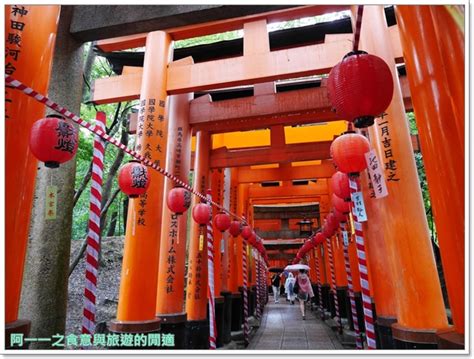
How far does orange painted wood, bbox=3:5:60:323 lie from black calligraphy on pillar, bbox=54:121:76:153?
274mm

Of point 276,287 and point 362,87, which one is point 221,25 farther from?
point 276,287

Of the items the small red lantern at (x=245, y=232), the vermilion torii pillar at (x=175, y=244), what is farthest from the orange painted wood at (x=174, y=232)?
the small red lantern at (x=245, y=232)

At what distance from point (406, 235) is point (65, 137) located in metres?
4.12

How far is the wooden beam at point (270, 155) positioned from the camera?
1026 centimetres

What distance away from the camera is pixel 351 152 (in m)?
4.33

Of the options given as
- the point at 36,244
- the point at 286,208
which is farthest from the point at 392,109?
the point at 286,208

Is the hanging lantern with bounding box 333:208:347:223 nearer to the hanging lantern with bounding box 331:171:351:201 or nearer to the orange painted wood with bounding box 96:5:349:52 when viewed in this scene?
the hanging lantern with bounding box 331:171:351:201

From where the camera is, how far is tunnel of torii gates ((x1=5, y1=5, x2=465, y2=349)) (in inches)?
115

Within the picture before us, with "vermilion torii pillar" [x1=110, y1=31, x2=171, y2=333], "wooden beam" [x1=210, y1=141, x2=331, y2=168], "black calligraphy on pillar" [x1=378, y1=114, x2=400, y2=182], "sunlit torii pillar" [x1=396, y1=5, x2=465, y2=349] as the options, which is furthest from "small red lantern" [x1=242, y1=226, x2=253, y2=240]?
"sunlit torii pillar" [x1=396, y1=5, x2=465, y2=349]

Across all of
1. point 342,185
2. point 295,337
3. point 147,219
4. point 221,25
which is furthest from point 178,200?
point 295,337

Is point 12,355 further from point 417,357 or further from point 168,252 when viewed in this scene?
point 168,252

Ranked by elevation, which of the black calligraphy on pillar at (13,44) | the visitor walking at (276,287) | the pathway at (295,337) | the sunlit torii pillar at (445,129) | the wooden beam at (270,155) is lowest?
the pathway at (295,337)

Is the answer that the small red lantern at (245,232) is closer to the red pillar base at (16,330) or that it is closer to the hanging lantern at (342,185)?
the hanging lantern at (342,185)

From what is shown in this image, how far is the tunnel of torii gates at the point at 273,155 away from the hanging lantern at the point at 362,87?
0.98 ft
